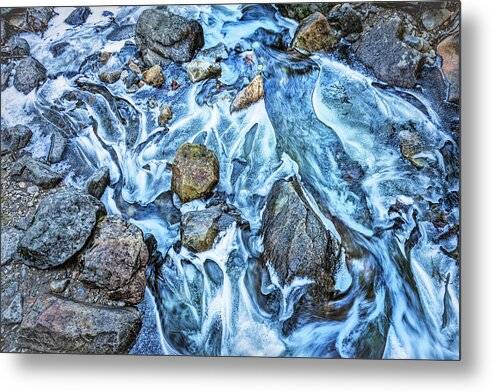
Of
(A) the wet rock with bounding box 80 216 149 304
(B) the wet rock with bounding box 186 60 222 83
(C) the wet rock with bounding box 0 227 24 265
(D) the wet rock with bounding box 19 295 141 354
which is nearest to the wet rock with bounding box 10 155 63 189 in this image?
(C) the wet rock with bounding box 0 227 24 265

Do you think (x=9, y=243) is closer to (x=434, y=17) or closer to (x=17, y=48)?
(x=17, y=48)

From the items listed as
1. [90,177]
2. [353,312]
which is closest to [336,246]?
[353,312]

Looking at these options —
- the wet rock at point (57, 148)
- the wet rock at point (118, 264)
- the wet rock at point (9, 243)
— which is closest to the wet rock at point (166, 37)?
the wet rock at point (57, 148)

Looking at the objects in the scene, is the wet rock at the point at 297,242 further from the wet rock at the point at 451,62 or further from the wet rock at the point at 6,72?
the wet rock at the point at 6,72

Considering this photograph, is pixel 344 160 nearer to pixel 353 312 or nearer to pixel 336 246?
pixel 336 246

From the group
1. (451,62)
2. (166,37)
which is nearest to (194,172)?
(166,37)
